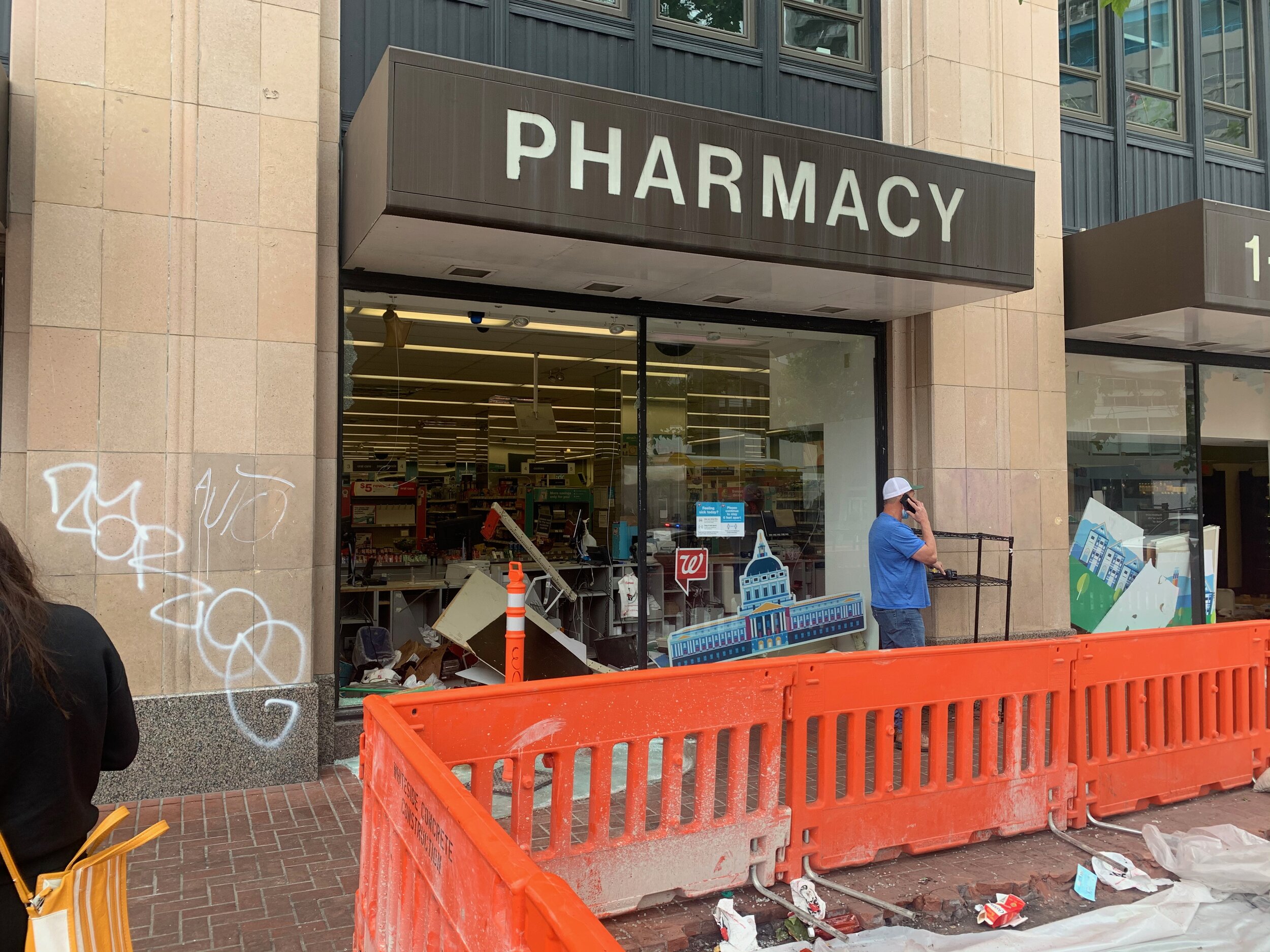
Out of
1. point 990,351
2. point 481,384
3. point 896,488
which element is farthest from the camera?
point 481,384

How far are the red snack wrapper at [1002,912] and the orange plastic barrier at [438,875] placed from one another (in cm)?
272

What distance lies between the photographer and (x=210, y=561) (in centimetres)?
577

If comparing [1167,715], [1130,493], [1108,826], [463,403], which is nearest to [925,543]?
[1167,715]

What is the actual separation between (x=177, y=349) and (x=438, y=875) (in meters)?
4.44

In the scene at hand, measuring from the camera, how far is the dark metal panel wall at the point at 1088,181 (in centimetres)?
951

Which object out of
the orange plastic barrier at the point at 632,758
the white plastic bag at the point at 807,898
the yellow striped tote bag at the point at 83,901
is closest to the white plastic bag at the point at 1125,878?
the white plastic bag at the point at 807,898

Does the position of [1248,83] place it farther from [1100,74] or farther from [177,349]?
[177,349]

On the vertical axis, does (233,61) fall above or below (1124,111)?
below

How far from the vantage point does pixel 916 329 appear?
8516 millimetres

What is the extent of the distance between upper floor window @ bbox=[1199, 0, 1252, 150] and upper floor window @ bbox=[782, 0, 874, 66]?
4.62 m

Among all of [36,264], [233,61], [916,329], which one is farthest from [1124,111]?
[36,264]

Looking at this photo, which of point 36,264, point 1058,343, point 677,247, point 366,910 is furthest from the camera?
point 1058,343

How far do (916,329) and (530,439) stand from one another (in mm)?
8197

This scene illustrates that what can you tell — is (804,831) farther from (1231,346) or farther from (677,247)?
(1231,346)
